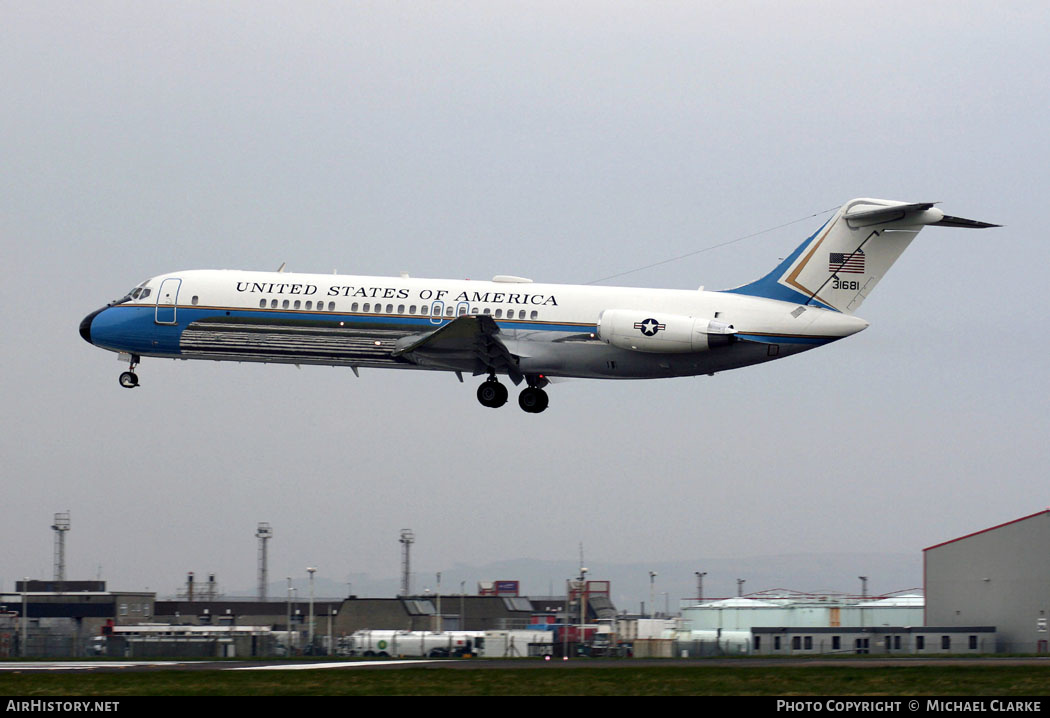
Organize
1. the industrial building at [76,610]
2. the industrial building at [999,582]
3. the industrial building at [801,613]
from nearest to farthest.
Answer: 1. the industrial building at [999,582]
2. the industrial building at [801,613]
3. the industrial building at [76,610]

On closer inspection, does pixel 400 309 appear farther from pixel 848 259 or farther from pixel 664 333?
pixel 848 259

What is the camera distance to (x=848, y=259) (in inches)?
1453

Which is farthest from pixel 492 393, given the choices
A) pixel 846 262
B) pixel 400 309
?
pixel 846 262

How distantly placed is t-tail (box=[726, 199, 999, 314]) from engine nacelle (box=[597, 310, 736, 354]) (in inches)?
106

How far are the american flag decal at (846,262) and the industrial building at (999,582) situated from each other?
71.0ft

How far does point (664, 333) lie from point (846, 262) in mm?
5729

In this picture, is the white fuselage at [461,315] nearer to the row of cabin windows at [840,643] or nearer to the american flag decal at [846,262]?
the american flag decal at [846,262]

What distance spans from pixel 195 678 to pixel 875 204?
22.0 meters

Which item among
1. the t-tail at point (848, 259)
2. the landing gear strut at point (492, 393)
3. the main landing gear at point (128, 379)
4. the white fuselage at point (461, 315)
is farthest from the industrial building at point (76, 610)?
the t-tail at point (848, 259)

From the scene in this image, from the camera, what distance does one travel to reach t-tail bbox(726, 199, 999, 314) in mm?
36656

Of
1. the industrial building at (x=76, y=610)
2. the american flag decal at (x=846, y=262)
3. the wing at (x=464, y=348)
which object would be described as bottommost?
the industrial building at (x=76, y=610)

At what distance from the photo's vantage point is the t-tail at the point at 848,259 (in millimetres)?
36656

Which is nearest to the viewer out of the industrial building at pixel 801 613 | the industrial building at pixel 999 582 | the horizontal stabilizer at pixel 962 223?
the horizontal stabilizer at pixel 962 223

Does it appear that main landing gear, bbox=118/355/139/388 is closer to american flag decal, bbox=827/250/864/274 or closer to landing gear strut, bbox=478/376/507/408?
landing gear strut, bbox=478/376/507/408
